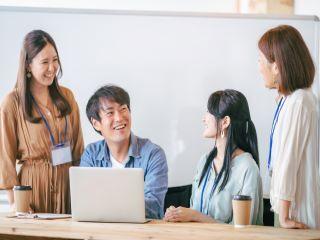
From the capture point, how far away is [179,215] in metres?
3.32

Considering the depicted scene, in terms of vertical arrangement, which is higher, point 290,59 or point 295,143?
point 290,59

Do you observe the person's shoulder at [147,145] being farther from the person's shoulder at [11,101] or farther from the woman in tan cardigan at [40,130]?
the person's shoulder at [11,101]

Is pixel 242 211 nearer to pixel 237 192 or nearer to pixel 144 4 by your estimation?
pixel 237 192

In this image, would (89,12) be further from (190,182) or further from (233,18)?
(190,182)

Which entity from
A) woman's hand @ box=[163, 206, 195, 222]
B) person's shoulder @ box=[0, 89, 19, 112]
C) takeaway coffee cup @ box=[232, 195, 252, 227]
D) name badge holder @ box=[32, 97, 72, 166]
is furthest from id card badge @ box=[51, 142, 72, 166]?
takeaway coffee cup @ box=[232, 195, 252, 227]

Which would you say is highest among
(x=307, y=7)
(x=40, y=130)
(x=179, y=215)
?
(x=307, y=7)

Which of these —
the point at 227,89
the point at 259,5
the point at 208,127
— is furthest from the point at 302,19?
the point at 208,127

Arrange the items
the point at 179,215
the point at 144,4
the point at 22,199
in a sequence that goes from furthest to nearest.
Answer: the point at 144,4
the point at 22,199
the point at 179,215

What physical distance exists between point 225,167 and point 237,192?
0.17 meters

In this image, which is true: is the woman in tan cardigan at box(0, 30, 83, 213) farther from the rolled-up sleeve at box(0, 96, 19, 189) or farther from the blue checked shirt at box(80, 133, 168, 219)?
the blue checked shirt at box(80, 133, 168, 219)

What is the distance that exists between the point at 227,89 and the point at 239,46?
278 mm

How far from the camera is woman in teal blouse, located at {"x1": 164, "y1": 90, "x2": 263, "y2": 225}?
139 inches

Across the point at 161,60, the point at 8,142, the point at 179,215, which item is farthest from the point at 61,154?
the point at 179,215

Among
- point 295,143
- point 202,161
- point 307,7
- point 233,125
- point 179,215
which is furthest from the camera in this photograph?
point 307,7
